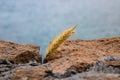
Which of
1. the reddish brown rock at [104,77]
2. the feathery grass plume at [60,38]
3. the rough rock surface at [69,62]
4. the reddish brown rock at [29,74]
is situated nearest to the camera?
the reddish brown rock at [104,77]

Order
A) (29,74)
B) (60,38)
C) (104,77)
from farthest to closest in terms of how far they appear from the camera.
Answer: (60,38) → (29,74) → (104,77)

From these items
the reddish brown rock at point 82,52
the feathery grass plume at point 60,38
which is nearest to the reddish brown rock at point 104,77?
the reddish brown rock at point 82,52

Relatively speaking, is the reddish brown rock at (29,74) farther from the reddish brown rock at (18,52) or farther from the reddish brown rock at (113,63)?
the reddish brown rock at (18,52)

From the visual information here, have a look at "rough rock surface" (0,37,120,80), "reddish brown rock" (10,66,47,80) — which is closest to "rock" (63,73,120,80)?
"rough rock surface" (0,37,120,80)

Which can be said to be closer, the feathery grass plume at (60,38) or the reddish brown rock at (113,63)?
the reddish brown rock at (113,63)

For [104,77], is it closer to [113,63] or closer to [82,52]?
[113,63]

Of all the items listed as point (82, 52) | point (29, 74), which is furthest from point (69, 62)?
point (29, 74)

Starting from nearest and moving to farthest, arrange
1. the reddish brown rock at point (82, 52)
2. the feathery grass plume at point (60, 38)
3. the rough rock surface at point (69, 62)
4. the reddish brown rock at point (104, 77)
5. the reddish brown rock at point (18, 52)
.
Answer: the reddish brown rock at point (104, 77) → the rough rock surface at point (69, 62) → the reddish brown rock at point (82, 52) → the reddish brown rock at point (18, 52) → the feathery grass plume at point (60, 38)
